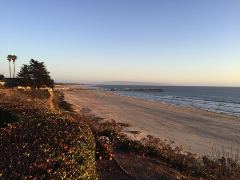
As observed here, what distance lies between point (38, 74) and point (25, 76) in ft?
14.7

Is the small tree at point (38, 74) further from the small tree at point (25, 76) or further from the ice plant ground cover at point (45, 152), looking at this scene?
the ice plant ground cover at point (45, 152)

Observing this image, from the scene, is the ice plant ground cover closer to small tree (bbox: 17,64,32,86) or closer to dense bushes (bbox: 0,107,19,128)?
dense bushes (bbox: 0,107,19,128)

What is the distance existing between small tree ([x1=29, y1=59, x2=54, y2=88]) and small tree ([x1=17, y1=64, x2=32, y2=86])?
101cm

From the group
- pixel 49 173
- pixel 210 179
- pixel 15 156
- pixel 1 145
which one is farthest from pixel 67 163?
pixel 210 179

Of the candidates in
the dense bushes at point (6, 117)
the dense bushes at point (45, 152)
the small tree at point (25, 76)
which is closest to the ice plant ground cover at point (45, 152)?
the dense bushes at point (45, 152)

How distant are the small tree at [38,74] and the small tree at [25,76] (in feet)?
3.32

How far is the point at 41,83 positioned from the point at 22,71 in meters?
4.99

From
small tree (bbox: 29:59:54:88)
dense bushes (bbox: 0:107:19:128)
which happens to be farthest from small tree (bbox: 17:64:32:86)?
dense bushes (bbox: 0:107:19:128)

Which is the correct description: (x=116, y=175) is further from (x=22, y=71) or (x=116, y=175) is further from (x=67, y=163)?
(x=22, y=71)

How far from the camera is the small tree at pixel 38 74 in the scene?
7121 centimetres

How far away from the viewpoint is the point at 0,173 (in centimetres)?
578

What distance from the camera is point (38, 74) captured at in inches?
2862

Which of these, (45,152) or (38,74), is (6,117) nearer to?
(45,152)

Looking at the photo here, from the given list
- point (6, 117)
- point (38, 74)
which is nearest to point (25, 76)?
point (38, 74)
